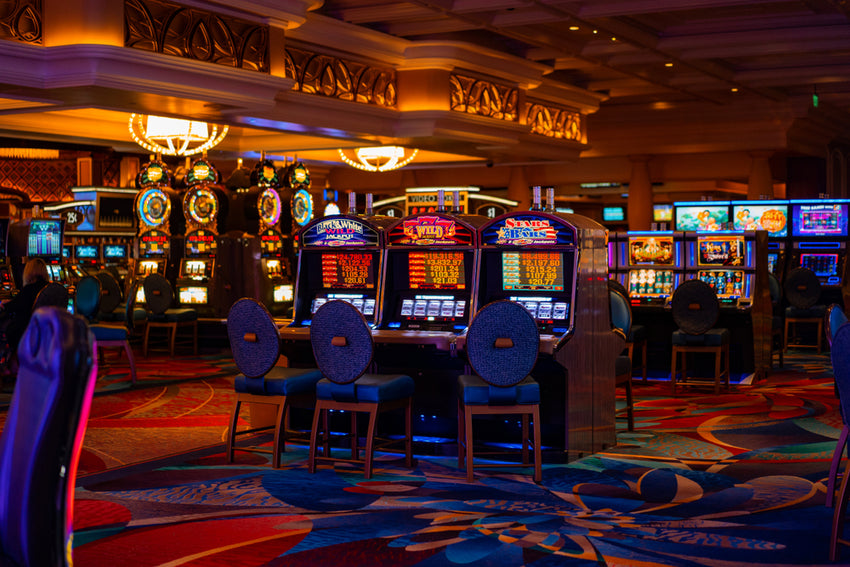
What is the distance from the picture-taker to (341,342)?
5.00m

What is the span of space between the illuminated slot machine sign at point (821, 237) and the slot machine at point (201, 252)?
711cm

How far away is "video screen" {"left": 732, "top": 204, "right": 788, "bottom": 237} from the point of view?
1223 cm

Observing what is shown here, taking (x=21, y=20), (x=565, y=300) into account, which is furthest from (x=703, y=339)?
(x=21, y=20)

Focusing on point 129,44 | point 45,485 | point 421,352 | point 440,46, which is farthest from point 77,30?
point 45,485

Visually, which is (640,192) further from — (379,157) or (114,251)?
(114,251)

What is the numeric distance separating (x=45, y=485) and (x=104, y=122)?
10901mm

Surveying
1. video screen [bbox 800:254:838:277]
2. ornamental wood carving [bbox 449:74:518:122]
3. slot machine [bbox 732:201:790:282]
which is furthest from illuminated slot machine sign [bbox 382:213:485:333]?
video screen [bbox 800:254:838:277]

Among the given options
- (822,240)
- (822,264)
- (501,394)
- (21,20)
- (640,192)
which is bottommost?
(501,394)

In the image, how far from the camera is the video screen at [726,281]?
29.9 feet

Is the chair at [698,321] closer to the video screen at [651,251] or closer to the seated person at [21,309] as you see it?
the video screen at [651,251]

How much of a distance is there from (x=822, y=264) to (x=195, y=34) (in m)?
8.17

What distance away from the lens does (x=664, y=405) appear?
757 centimetres

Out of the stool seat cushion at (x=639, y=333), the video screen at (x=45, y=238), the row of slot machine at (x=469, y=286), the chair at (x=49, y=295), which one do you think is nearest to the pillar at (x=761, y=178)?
the stool seat cushion at (x=639, y=333)

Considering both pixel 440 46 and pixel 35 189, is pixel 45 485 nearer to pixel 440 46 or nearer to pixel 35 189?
pixel 440 46
